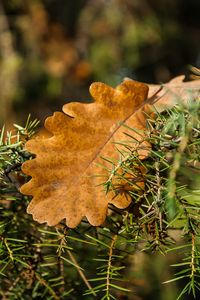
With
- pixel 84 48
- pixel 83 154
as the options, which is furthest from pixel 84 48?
pixel 83 154

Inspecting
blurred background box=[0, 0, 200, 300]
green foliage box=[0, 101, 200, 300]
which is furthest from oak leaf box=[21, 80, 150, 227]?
blurred background box=[0, 0, 200, 300]

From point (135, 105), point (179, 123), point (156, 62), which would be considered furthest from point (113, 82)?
point (179, 123)

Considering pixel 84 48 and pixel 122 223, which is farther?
pixel 84 48

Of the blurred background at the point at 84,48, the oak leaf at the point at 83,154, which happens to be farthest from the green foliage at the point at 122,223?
the blurred background at the point at 84,48

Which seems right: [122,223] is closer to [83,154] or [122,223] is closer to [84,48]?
[83,154]

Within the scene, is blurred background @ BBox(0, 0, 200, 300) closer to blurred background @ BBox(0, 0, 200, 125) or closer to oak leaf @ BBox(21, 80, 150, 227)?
blurred background @ BBox(0, 0, 200, 125)

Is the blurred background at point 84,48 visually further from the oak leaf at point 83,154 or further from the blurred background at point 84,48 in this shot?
the oak leaf at point 83,154
